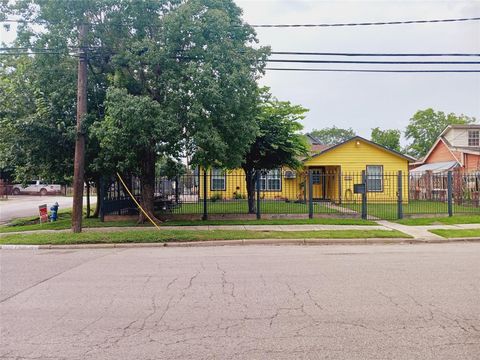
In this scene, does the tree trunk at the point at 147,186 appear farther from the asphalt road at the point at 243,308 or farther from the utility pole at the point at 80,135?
the asphalt road at the point at 243,308

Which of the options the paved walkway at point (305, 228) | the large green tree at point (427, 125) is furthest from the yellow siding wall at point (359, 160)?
the large green tree at point (427, 125)

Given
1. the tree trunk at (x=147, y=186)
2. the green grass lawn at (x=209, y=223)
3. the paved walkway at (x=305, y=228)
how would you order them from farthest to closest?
the tree trunk at (x=147, y=186) < the green grass lawn at (x=209, y=223) < the paved walkway at (x=305, y=228)

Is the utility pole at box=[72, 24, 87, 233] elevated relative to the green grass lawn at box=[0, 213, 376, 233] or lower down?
elevated

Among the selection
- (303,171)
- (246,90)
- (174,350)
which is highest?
(246,90)

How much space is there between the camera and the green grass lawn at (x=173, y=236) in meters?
12.3

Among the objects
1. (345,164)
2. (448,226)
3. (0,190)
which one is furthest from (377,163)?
(0,190)

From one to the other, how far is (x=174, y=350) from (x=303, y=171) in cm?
2474

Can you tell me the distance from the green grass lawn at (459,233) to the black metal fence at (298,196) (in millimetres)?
3651

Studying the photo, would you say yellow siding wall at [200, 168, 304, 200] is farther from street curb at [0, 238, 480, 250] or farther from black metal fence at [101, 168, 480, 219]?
street curb at [0, 238, 480, 250]

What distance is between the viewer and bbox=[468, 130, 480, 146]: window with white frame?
33.7m

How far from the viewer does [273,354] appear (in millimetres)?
3934

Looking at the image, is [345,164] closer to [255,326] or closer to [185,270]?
[185,270]

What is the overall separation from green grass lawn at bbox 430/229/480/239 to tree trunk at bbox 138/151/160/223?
1046 centimetres

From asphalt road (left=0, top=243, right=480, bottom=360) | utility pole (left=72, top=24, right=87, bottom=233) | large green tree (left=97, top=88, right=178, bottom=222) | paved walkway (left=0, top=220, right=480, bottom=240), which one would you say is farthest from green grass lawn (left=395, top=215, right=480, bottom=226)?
utility pole (left=72, top=24, right=87, bottom=233)
